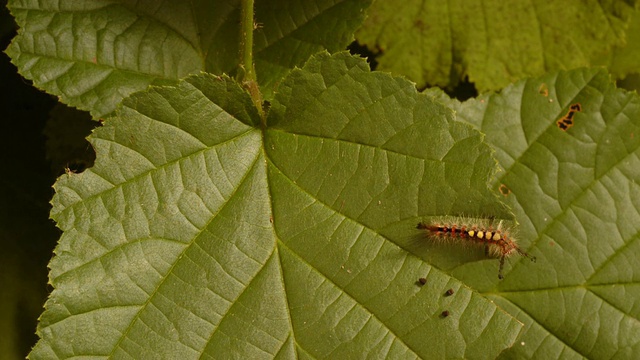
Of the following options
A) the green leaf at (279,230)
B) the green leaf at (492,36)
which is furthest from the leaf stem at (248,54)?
the green leaf at (492,36)

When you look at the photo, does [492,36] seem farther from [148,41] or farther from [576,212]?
[148,41]

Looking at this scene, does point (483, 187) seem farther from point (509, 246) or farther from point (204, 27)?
point (204, 27)

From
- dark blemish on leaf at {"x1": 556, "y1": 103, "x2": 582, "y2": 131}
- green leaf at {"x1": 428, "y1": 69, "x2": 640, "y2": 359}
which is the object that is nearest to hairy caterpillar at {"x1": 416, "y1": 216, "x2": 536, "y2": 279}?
green leaf at {"x1": 428, "y1": 69, "x2": 640, "y2": 359}

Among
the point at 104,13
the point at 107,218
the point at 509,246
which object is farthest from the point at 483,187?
the point at 104,13

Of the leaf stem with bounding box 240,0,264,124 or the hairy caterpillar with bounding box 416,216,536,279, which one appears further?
the leaf stem with bounding box 240,0,264,124

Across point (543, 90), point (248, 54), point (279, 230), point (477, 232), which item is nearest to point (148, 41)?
point (248, 54)

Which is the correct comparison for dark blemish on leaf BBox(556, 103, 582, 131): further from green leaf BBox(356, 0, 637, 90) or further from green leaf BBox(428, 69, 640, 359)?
green leaf BBox(356, 0, 637, 90)

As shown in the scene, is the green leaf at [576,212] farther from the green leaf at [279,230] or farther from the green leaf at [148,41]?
the green leaf at [148,41]
